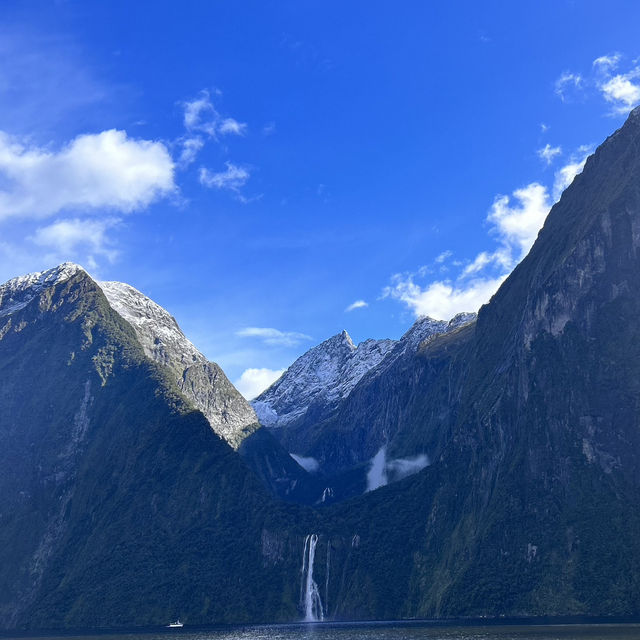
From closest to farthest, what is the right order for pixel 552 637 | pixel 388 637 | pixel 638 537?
pixel 552 637, pixel 388 637, pixel 638 537

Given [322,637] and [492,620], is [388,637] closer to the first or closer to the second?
[322,637]

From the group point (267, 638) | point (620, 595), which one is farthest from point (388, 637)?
point (620, 595)

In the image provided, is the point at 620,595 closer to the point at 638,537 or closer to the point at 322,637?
the point at 638,537

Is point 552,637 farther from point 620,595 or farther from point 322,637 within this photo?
point 620,595

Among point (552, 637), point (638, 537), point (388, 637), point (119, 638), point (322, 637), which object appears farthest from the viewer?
point (638, 537)

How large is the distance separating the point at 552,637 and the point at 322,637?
168 feet

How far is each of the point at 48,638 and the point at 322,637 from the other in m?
72.5

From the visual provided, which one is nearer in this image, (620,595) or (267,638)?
(267,638)

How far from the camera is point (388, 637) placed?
511 feet

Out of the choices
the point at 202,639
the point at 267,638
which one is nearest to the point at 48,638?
the point at 202,639

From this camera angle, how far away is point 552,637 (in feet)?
433

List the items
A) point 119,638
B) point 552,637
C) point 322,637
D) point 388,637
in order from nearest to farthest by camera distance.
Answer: point 552,637, point 388,637, point 322,637, point 119,638

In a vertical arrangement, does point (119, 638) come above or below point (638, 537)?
below

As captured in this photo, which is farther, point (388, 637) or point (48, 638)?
point (48, 638)
